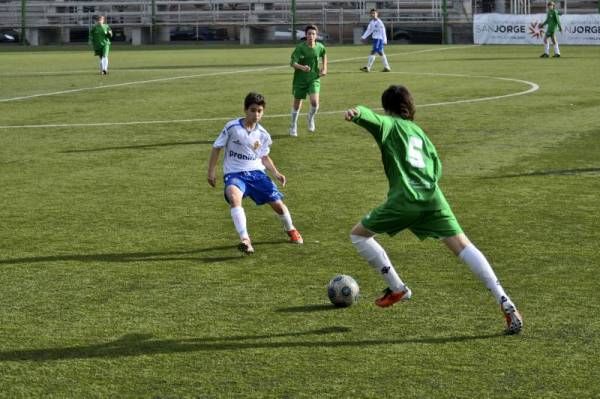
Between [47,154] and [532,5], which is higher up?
[532,5]

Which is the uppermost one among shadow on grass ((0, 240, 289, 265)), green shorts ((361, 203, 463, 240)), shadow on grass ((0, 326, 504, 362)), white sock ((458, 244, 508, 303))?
green shorts ((361, 203, 463, 240))

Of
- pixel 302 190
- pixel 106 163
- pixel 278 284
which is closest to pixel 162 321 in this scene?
pixel 278 284

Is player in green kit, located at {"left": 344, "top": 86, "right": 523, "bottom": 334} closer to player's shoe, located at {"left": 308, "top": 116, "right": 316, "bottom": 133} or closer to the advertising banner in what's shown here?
player's shoe, located at {"left": 308, "top": 116, "right": 316, "bottom": 133}

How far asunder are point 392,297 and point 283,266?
2.29 metres

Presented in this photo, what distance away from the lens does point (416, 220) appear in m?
9.15

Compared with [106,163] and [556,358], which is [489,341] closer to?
[556,358]

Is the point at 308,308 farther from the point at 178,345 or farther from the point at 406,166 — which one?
the point at 406,166

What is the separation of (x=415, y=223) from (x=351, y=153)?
10798 mm

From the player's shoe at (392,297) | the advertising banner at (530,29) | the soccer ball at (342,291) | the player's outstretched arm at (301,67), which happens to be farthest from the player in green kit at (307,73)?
the advertising banner at (530,29)

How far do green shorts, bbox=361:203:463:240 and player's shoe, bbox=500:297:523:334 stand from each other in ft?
2.27

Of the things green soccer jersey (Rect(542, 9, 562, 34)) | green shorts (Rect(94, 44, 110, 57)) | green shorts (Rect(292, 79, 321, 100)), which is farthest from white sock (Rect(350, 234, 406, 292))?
green soccer jersey (Rect(542, 9, 562, 34))

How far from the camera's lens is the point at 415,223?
9219 mm

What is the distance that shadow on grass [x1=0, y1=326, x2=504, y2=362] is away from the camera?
8.60 metres

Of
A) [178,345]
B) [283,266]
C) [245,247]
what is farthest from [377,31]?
[178,345]
